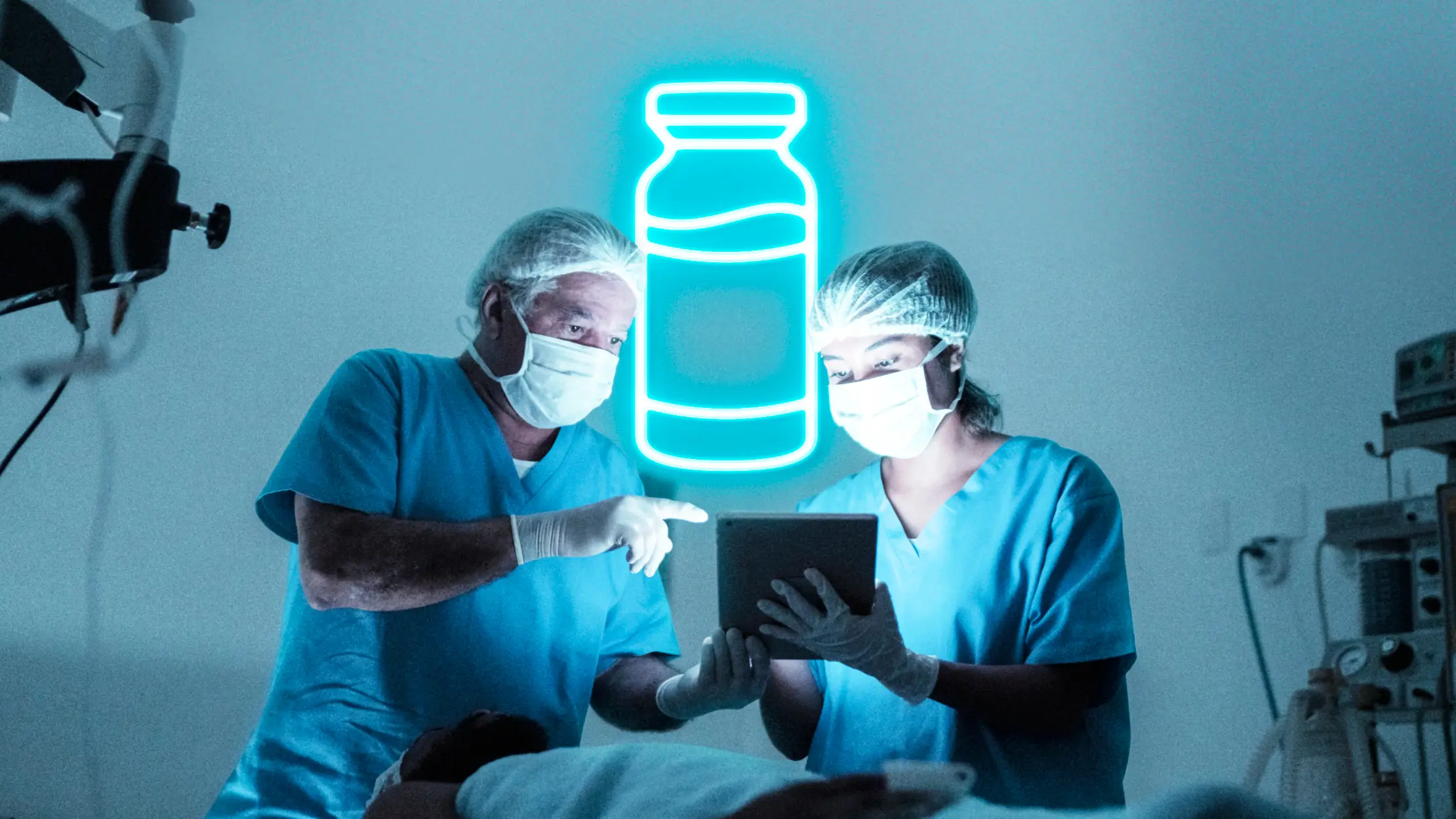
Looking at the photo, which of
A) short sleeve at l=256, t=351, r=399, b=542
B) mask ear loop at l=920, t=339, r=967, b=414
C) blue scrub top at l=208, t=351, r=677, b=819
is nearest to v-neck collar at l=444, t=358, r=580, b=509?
blue scrub top at l=208, t=351, r=677, b=819

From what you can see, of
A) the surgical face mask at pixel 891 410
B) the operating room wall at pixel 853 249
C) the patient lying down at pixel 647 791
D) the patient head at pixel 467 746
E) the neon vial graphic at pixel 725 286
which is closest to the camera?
the patient lying down at pixel 647 791

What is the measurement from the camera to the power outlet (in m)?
2.30

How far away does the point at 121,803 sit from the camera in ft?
7.21

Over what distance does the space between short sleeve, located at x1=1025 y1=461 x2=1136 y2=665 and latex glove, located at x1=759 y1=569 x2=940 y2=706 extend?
0.18 metres

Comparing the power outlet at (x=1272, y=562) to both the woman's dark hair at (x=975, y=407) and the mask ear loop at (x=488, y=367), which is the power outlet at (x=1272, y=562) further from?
the mask ear loop at (x=488, y=367)

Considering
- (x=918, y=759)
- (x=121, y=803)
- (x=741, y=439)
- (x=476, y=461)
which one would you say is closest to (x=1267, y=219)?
(x=741, y=439)

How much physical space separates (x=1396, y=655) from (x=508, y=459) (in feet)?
5.51

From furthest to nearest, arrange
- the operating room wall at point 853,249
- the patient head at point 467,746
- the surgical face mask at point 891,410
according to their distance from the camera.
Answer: the operating room wall at point 853,249 → the surgical face mask at point 891,410 → the patient head at point 467,746

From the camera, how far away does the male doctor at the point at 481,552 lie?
163cm

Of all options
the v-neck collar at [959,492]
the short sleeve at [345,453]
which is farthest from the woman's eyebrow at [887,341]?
the short sleeve at [345,453]

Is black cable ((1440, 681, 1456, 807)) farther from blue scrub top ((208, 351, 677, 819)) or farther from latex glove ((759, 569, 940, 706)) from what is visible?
blue scrub top ((208, 351, 677, 819))

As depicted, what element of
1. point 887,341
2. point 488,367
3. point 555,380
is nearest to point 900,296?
point 887,341

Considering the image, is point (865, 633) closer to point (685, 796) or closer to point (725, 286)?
point (685, 796)

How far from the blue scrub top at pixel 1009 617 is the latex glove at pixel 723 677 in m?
0.19
